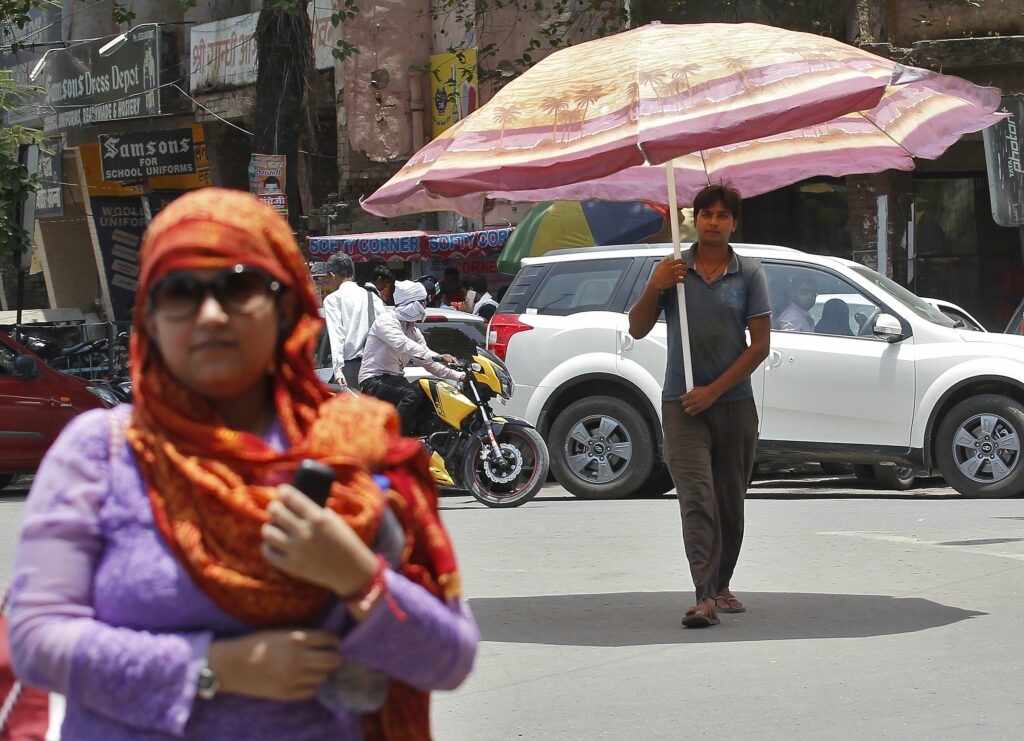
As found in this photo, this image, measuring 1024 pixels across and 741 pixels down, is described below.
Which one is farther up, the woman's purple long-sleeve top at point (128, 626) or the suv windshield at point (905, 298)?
the woman's purple long-sleeve top at point (128, 626)

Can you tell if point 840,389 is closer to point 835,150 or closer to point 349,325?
point 349,325

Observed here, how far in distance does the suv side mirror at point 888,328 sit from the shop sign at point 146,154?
17.1 m

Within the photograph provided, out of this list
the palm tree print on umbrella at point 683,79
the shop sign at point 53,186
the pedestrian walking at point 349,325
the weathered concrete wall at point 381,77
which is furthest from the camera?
the shop sign at point 53,186

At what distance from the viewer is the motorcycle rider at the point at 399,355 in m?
12.1

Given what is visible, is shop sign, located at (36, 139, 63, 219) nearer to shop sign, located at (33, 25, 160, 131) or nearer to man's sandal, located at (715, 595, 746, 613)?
shop sign, located at (33, 25, 160, 131)

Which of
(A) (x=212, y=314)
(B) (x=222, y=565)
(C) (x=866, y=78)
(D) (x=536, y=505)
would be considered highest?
(C) (x=866, y=78)

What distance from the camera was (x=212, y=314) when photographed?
6.79ft

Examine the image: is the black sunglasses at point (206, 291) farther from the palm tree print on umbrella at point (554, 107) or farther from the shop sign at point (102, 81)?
the shop sign at point (102, 81)

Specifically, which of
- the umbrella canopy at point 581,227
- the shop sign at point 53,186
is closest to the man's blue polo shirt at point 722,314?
the umbrella canopy at point 581,227

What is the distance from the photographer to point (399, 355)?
1225cm

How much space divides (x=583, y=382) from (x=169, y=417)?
A: 1069 cm

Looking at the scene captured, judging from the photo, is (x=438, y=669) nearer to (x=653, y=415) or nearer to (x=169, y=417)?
(x=169, y=417)

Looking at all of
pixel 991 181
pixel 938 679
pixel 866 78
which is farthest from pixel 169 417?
pixel 991 181

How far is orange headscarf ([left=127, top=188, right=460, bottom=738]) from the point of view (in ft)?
6.59
